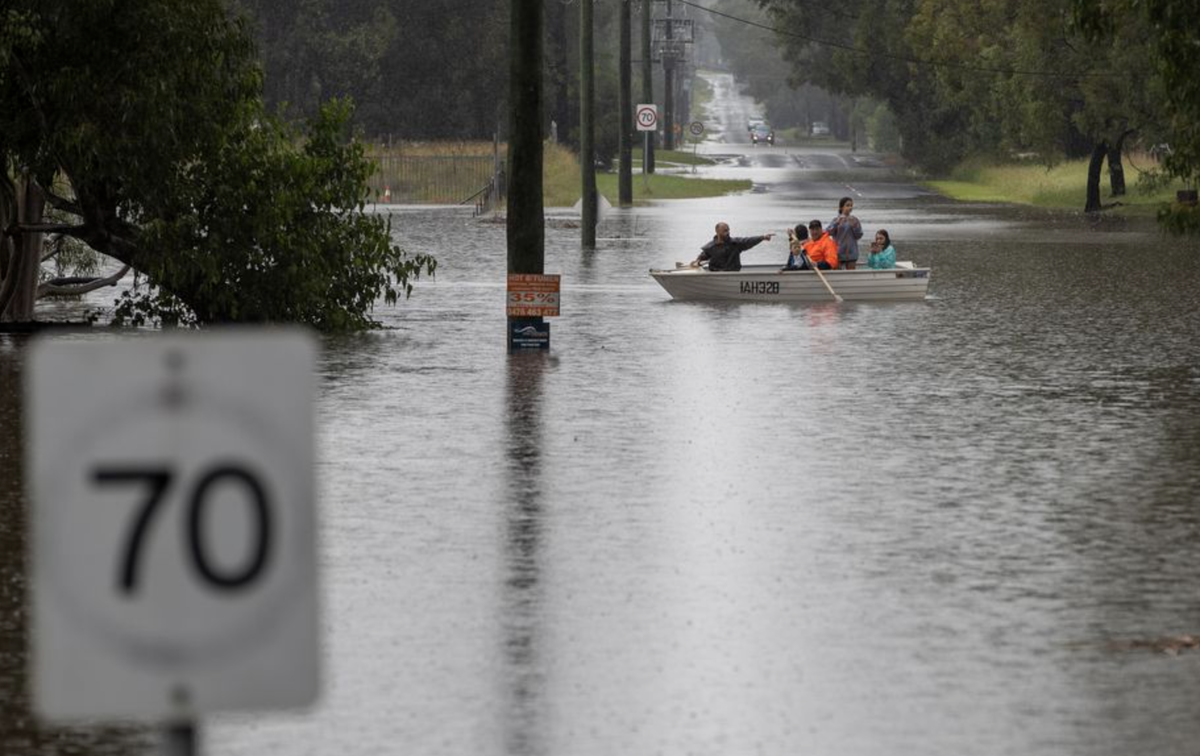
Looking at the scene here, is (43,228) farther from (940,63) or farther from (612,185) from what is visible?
(940,63)

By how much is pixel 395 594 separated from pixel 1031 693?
3.21 m

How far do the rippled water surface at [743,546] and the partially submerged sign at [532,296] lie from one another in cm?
47

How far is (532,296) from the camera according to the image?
2330 cm

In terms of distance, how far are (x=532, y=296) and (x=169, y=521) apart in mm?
19235

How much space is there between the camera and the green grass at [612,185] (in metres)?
71.3

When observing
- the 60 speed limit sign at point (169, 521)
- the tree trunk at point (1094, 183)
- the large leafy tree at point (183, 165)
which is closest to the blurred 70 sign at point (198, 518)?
the 60 speed limit sign at point (169, 521)

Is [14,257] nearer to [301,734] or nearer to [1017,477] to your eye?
[1017,477]

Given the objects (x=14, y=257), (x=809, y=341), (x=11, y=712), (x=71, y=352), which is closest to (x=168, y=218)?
(x=14, y=257)

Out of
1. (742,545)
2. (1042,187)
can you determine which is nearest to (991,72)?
(1042,187)

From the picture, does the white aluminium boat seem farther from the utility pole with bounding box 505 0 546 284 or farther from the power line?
the power line

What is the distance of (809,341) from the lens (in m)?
24.9

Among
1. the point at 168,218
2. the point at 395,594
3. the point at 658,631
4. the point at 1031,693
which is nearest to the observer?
the point at 1031,693

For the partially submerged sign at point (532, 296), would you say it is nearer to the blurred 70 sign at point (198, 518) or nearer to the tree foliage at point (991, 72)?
the tree foliage at point (991, 72)

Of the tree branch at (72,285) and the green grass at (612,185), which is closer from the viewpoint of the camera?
the tree branch at (72,285)
